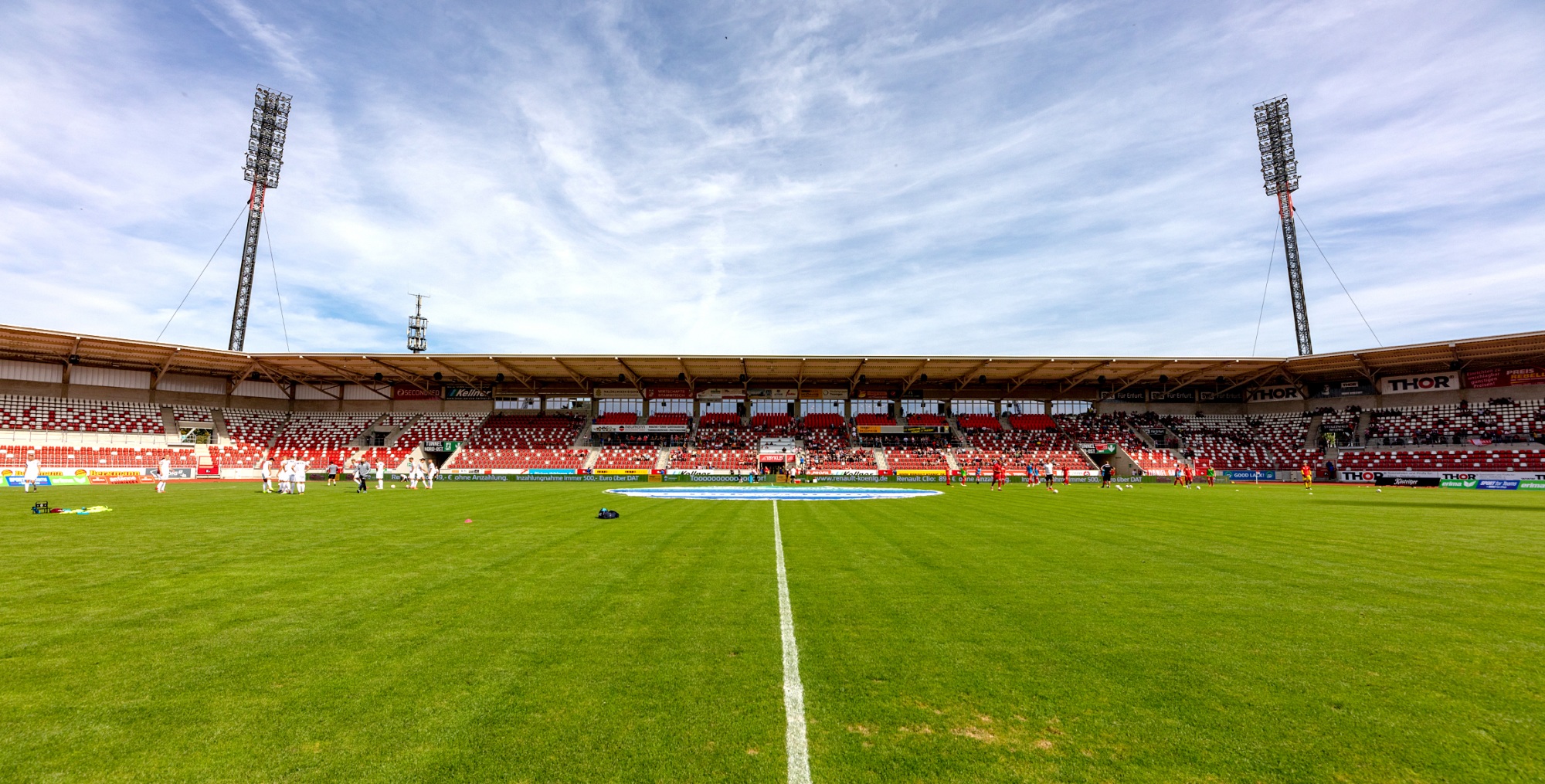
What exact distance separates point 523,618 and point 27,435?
50.9 meters

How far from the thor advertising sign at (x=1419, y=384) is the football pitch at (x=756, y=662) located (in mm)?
46060

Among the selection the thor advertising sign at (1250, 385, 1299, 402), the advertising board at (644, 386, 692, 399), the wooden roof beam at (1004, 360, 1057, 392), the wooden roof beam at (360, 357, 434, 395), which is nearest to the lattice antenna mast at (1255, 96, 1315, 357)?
the thor advertising sign at (1250, 385, 1299, 402)

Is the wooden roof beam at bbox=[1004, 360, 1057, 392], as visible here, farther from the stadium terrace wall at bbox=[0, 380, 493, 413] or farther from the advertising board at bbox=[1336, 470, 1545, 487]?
the stadium terrace wall at bbox=[0, 380, 493, 413]

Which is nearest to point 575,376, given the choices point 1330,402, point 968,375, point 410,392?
point 410,392

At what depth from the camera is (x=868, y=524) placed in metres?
14.3

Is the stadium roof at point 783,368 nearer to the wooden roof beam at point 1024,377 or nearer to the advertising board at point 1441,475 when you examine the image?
the wooden roof beam at point 1024,377

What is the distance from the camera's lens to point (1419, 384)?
43.0 metres

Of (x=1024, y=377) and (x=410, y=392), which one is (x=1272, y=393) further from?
(x=410, y=392)

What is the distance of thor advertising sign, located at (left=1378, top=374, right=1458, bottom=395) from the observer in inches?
1654

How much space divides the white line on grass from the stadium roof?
3632cm

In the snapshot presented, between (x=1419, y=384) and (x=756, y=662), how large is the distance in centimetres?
5863

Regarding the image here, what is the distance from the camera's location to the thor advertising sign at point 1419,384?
1654 inches

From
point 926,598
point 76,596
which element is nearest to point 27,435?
point 76,596

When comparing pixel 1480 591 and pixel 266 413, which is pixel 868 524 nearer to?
pixel 1480 591
